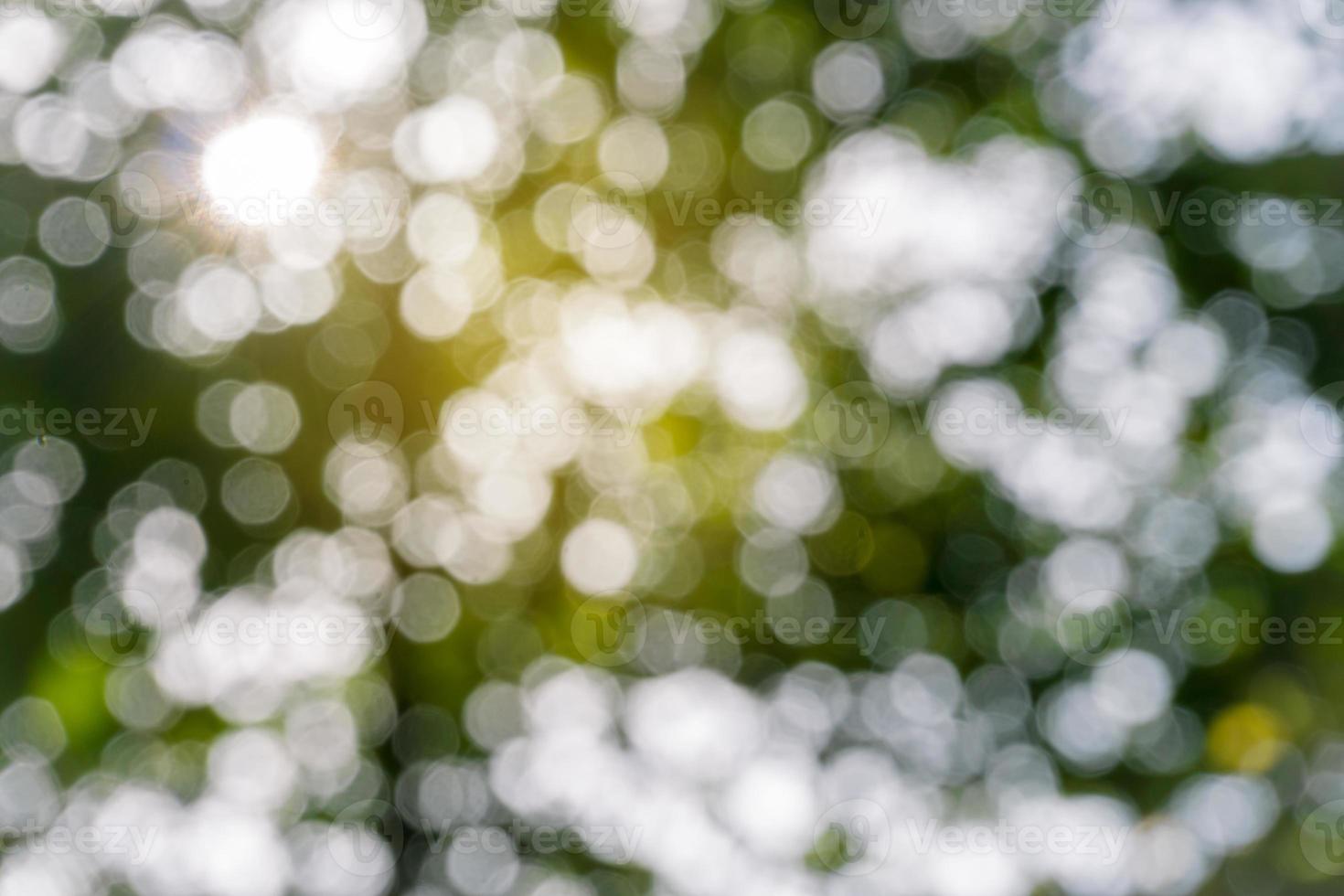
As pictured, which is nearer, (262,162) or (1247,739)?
(262,162)

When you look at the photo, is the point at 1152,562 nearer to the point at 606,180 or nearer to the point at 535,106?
the point at 606,180

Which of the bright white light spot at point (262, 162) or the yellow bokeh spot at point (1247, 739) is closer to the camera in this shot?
the bright white light spot at point (262, 162)

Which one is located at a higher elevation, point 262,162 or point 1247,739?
point 262,162

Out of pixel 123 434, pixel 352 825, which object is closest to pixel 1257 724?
pixel 352 825

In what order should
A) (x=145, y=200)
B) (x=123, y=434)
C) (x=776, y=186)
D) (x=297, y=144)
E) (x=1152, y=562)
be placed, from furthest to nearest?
1. (x=1152, y=562)
2. (x=776, y=186)
3. (x=297, y=144)
4. (x=145, y=200)
5. (x=123, y=434)

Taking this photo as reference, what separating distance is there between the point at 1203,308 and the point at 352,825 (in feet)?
20.8

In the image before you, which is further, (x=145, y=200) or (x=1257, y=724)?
(x=1257, y=724)

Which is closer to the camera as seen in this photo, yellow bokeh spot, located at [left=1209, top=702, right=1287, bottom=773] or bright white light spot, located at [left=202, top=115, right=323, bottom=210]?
bright white light spot, located at [left=202, top=115, right=323, bottom=210]

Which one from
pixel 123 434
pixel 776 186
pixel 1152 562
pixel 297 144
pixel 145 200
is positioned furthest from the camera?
pixel 1152 562

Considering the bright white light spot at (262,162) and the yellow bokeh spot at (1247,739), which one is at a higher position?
the bright white light spot at (262,162)

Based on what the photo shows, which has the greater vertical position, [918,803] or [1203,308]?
[1203,308]

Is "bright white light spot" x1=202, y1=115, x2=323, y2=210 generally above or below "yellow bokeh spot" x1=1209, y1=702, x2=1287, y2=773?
above

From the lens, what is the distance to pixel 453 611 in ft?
25.4

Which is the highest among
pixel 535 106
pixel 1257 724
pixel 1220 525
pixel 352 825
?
pixel 535 106
